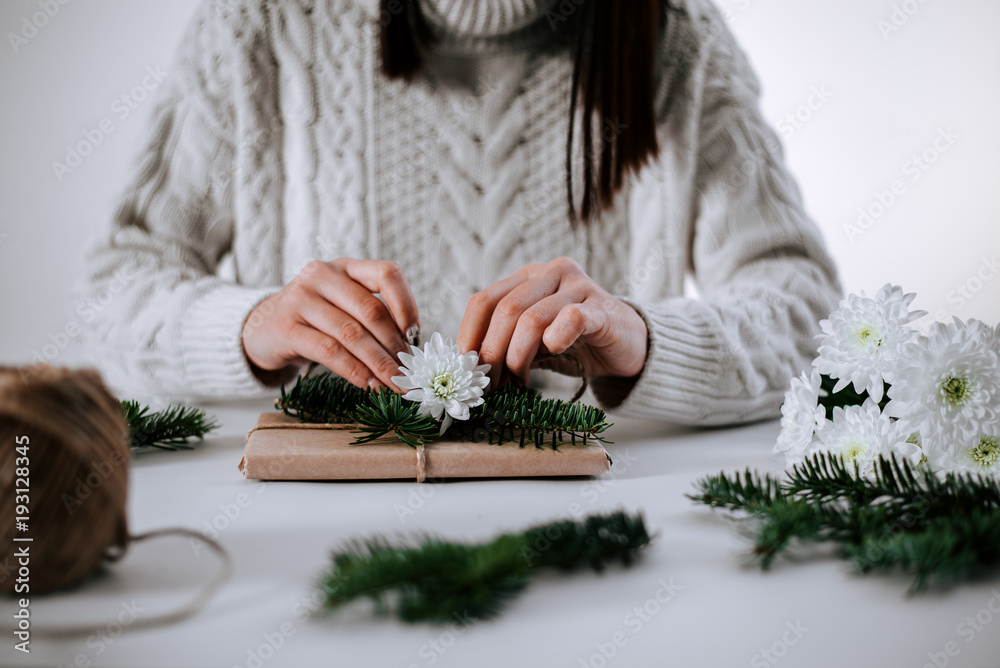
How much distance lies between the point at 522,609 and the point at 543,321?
1.04 ft

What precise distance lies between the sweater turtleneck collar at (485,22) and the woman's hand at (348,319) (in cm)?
52

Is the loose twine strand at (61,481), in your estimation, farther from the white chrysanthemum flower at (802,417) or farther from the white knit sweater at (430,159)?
the white knit sweater at (430,159)

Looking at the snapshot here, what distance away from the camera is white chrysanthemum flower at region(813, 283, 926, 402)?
52 centimetres

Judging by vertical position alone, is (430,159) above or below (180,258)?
above

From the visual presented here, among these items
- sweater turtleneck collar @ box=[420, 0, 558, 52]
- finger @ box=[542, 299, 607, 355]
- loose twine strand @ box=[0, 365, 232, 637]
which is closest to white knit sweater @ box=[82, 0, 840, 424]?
sweater turtleneck collar @ box=[420, 0, 558, 52]

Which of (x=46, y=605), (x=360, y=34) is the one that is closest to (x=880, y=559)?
(x=46, y=605)

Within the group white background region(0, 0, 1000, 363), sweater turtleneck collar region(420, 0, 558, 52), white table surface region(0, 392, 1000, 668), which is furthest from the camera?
white background region(0, 0, 1000, 363)

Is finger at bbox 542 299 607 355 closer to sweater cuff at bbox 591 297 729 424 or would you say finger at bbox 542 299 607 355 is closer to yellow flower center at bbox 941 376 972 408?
sweater cuff at bbox 591 297 729 424

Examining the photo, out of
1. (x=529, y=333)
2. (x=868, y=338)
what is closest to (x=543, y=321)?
(x=529, y=333)

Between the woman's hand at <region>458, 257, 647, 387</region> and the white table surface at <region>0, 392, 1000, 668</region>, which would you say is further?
the woman's hand at <region>458, 257, 647, 387</region>

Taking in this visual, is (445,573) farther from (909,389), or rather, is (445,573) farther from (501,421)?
(909,389)

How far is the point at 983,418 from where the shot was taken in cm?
49

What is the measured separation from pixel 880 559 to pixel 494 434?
0.31 metres

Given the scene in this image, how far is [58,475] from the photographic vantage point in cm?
33
